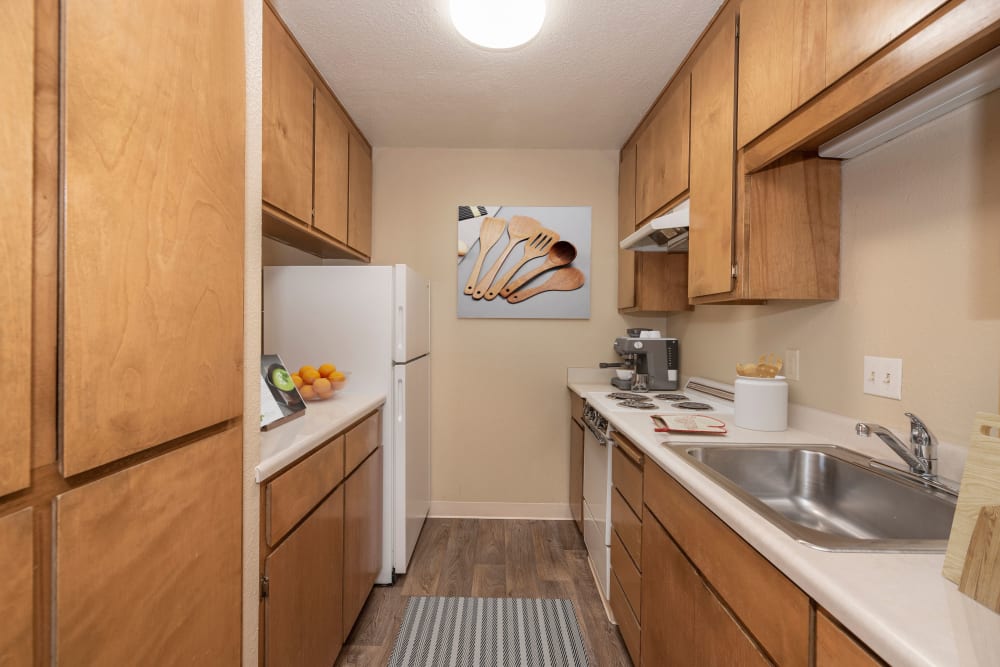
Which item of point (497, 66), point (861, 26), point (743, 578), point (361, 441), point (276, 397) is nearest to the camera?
point (743, 578)

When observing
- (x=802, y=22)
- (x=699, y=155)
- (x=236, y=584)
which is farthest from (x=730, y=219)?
(x=236, y=584)

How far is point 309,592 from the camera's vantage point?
1.32m

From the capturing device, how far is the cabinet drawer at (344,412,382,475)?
5.42 ft

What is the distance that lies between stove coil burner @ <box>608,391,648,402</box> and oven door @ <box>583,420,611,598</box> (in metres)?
0.22

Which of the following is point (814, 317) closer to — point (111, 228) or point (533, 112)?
point (533, 112)

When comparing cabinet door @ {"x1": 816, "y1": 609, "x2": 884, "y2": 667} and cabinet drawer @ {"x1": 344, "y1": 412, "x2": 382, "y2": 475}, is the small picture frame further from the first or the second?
cabinet door @ {"x1": 816, "y1": 609, "x2": 884, "y2": 667}

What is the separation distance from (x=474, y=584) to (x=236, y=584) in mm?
1457

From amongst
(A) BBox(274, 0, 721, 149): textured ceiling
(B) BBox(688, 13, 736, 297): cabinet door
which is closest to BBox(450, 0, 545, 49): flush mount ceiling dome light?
(A) BBox(274, 0, 721, 149): textured ceiling

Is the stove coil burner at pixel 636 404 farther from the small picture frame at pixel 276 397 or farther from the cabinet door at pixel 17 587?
the cabinet door at pixel 17 587

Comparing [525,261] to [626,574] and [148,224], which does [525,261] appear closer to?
[626,574]

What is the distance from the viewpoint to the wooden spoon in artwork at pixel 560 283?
2.90 m

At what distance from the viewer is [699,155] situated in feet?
5.78

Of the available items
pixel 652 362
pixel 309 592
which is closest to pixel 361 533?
pixel 309 592

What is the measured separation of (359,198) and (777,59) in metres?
2.13
